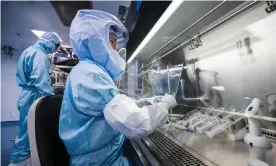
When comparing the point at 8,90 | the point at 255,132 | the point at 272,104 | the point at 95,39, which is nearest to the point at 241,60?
the point at 272,104

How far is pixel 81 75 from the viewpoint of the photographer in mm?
787

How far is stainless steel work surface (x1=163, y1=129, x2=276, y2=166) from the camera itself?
0.66 meters

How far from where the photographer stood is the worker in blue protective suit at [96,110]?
71cm

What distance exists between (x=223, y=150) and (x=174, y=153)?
252 mm

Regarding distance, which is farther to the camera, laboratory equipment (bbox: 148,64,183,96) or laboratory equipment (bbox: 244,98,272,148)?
laboratory equipment (bbox: 148,64,183,96)

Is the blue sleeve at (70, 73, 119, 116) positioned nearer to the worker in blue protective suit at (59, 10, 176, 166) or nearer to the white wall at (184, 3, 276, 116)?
the worker in blue protective suit at (59, 10, 176, 166)

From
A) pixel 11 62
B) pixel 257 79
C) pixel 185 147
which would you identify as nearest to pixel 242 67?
pixel 257 79

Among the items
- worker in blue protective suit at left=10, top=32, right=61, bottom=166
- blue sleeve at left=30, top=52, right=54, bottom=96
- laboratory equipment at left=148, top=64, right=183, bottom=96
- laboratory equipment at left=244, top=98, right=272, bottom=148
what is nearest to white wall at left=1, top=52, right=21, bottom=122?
worker in blue protective suit at left=10, top=32, right=61, bottom=166

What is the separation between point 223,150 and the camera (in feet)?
2.57

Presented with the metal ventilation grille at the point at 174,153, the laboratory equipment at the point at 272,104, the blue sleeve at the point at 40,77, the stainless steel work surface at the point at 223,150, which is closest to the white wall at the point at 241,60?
the laboratory equipment at the point at 272,104

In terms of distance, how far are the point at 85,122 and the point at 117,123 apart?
22cm

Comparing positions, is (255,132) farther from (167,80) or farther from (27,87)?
(27,87)

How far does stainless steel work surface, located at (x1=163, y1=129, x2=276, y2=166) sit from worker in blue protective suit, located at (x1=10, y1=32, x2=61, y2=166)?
171cm

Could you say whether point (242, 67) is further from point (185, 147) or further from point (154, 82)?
point (154, 82)
